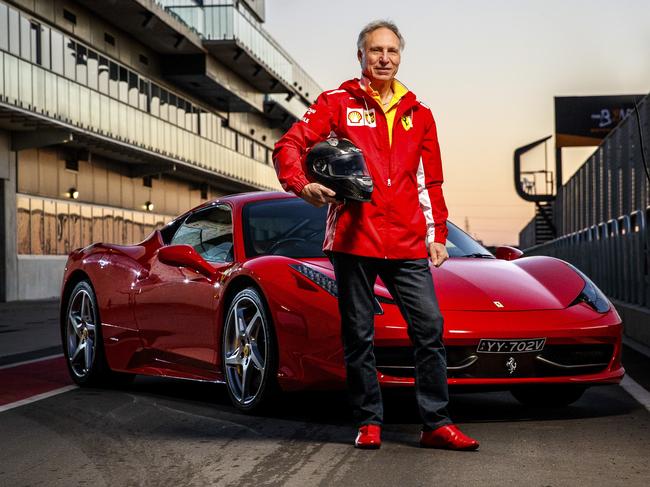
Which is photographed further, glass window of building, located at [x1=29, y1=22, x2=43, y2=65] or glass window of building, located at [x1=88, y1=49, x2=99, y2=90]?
glass window of building, located at [x1=88, y1=49, x2=99, y2=90]

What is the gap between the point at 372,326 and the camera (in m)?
5.30

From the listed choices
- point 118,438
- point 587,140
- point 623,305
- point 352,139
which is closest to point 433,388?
point 352,139

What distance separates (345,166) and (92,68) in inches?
1223

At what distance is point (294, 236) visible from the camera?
682 centimetres

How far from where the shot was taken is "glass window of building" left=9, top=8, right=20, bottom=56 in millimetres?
28219

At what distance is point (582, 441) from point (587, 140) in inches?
2564

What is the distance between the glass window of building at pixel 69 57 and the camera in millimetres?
32281

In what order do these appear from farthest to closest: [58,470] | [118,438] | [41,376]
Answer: [41,376]
[118,438]
[58,470]

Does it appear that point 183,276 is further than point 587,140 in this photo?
No

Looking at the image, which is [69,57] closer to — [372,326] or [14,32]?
[14,32]

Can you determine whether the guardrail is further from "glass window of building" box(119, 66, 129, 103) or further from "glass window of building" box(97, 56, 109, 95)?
"glass window of building" box(119, 66, 129, 103)

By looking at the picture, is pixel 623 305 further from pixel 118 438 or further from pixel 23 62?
pixel 23 62

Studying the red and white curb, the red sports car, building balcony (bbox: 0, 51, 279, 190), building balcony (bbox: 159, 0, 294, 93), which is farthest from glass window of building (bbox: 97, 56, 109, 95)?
the red sports car

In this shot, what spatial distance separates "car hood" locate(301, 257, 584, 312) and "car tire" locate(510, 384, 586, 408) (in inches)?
24.9
